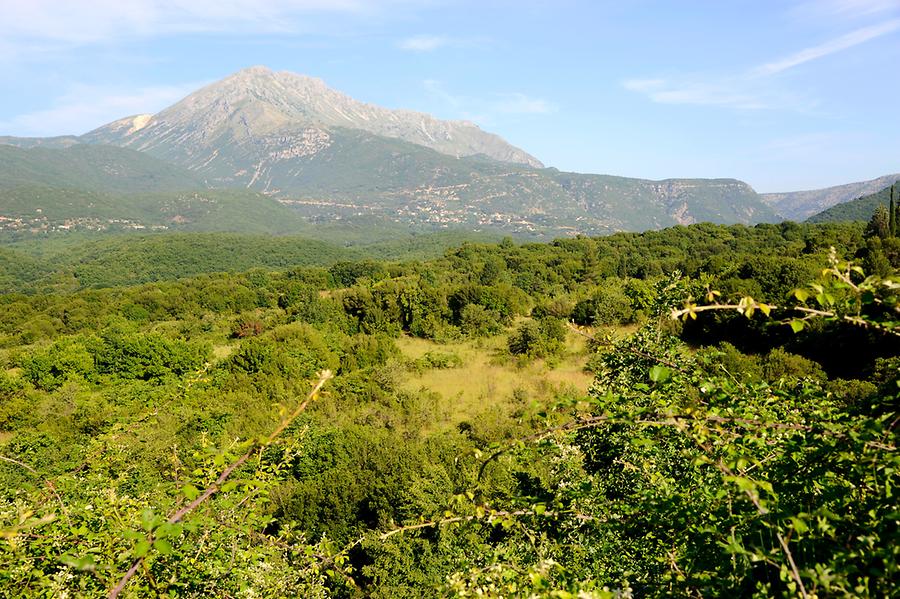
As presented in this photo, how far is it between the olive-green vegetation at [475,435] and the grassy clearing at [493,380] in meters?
0.20

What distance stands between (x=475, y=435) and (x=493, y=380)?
8210 mm

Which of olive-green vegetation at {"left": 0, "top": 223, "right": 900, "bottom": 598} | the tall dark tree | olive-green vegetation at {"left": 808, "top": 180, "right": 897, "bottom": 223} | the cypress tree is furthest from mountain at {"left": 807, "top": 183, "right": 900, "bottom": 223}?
the cypress tree

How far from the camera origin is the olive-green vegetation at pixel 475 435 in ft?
8.42

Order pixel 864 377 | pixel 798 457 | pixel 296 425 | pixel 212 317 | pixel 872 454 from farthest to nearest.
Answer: pixel 212 317
pixel 864 377
pixel 296 425
pixel 798 457
pixel 872 454

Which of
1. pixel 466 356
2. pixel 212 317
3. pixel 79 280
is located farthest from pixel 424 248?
pixel 466 356

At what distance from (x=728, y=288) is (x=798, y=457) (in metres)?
30.9

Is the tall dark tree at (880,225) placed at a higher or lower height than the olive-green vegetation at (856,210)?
lower

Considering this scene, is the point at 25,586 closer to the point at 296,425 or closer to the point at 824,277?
the point at 824,277

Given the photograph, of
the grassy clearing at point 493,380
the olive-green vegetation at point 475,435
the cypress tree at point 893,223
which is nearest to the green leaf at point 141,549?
the olive-green vegetation at point 475,435

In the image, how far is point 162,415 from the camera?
18094 millimetres

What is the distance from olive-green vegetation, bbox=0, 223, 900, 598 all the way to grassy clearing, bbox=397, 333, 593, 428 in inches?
7.8

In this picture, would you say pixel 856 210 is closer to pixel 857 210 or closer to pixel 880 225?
pixel 857 210

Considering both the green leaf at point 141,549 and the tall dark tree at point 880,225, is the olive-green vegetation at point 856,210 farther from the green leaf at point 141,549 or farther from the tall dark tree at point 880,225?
the green leaf at point 141,549

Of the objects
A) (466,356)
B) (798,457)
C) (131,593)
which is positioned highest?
(798,457)
